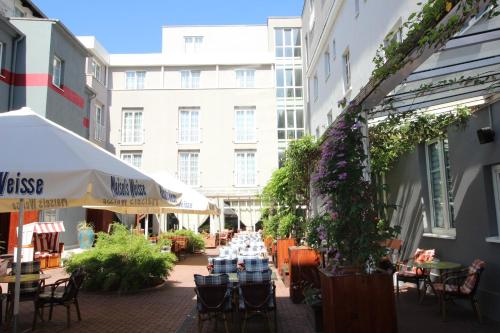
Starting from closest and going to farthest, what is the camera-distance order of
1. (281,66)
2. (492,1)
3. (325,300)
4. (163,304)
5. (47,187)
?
(492,1)
(47,187)
(325,300)
(163,304)
(281,66)

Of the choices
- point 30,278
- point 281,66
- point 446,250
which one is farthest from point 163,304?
point 281,66

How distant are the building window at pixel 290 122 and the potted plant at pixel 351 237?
87.1ft

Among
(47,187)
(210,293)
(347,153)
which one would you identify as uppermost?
(347,153)

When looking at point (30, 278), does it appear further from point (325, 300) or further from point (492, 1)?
point (492, 1)

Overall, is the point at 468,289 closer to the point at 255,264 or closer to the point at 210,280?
the point at 255,264

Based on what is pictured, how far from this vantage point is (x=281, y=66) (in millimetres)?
34188

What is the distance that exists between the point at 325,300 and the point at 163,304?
450 cm

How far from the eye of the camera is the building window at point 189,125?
1246 inches

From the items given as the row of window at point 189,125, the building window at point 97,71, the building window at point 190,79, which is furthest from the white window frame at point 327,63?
the building window at point 97,71

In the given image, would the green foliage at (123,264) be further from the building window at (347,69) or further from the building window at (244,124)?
the building window at (244,124)

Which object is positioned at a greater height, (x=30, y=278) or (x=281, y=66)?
(x=281, y=66)

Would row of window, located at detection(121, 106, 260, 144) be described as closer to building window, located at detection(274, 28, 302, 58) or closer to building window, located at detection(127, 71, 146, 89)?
building window, located at detection(127, 71, 146, 89)

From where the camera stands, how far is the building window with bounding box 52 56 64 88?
62.7 ft

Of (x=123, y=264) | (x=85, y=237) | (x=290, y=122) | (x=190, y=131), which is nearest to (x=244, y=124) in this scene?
(x=290, y=122)
